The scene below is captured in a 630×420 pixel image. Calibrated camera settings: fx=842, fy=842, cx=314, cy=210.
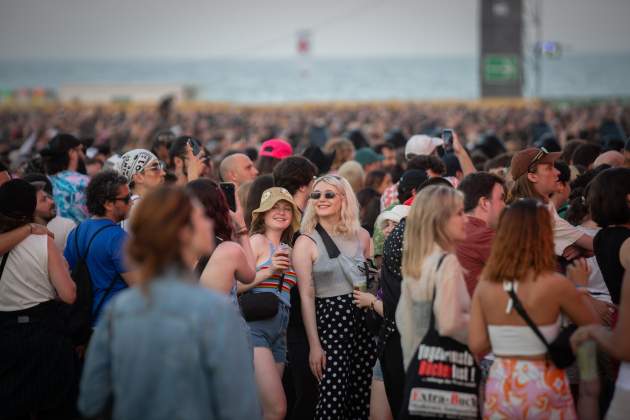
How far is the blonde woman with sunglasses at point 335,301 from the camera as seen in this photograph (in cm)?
609

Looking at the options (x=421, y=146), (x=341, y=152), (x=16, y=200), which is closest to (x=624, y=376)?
(x=16, y=200)

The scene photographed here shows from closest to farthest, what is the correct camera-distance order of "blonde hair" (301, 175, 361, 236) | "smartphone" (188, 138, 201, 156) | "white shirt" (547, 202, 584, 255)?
"white shirt" (547, 202, 584, 255), "blonde hair" (301, 175, 361, 236), "smartphone" (188, 138, 201, 156)

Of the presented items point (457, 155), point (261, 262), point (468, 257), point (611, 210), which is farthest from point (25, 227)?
point (457, 155)

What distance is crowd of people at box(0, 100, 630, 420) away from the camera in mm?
3416

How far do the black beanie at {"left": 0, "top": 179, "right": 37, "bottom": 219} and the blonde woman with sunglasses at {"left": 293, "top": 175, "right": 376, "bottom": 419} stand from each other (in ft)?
6.29

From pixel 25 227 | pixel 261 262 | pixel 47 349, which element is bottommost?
pixel 47 349

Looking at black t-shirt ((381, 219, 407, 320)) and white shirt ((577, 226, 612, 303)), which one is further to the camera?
white shirt ((577, 226, 612, 303))

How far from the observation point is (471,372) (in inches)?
177

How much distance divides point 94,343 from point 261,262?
9.05 ft

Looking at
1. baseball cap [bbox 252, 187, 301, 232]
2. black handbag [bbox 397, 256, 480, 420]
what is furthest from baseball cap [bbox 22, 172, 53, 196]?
black handbag [bbox 397, 256, 480, 420]

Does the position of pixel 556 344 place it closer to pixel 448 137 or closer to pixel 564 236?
pixel 564 236

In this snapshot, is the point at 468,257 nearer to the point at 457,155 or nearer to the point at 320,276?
the point at 320,276

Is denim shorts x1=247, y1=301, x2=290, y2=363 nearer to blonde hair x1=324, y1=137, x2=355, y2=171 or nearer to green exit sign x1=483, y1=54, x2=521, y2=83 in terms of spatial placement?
blonde hair x1=324, y1=137, x2=355, y2=171

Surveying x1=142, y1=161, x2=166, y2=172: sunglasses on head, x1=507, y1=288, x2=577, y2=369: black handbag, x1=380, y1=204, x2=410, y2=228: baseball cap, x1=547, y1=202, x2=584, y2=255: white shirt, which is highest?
x1=142, y1=161, x2=166, y2=172: sunglasses on head
